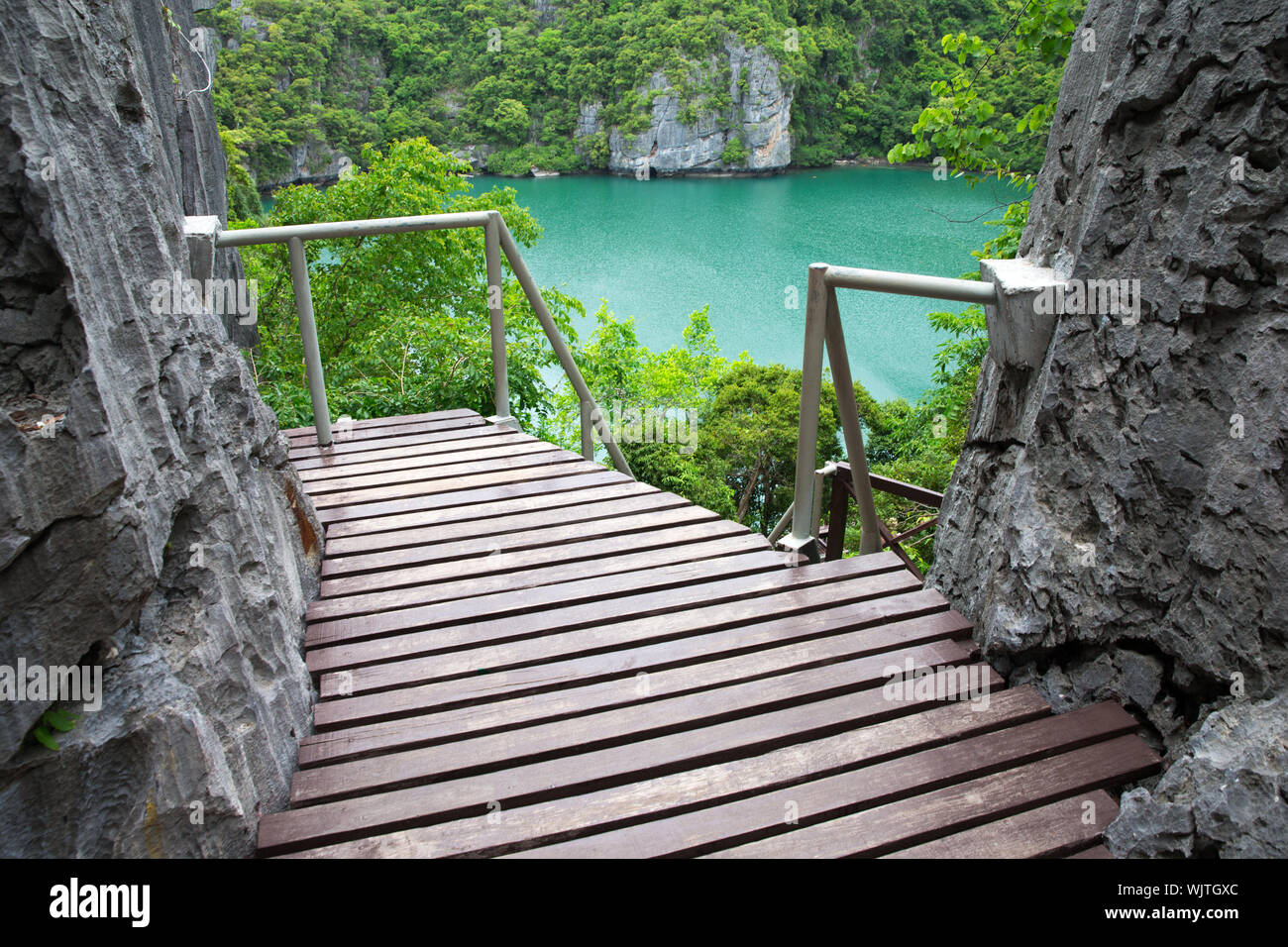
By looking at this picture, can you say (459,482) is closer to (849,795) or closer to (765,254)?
(849,795)

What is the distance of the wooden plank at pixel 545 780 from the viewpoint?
5.87 ft

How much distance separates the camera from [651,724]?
2.11m

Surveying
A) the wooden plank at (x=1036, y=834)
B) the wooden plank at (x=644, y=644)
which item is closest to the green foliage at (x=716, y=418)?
the wooden plank at (x=644, y=644)

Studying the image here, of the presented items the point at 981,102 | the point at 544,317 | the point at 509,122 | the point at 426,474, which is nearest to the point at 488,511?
the point at 426,474

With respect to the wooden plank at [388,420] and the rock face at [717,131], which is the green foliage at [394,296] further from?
the rock face at [717,131]

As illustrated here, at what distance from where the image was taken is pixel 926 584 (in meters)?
2.81

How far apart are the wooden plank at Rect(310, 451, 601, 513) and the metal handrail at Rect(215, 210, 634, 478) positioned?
458 millimetres

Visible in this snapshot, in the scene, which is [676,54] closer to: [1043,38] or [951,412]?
[951,412]

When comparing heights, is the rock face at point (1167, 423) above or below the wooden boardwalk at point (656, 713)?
above

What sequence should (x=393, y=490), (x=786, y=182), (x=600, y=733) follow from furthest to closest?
(x=786, y=182)
(x=393, y=490)
(x=600, y=733)

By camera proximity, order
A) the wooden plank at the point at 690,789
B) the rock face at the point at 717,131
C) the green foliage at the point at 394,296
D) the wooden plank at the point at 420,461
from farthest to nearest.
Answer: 1. the rock face at the point at 717,131
2. the green foliage at the point at 394,296
3. the wooden plank at the point at 420,461
4. the wooden plank at the point at 690,789

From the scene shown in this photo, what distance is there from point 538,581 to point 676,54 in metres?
45.7
